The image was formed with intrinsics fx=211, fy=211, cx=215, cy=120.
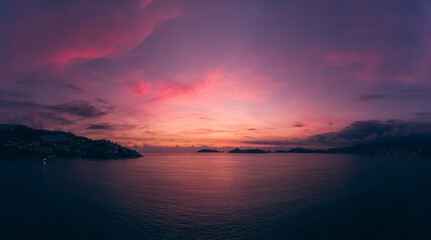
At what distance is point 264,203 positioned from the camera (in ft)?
160

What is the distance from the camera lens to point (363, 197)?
56.8 m

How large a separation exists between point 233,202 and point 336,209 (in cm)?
2211

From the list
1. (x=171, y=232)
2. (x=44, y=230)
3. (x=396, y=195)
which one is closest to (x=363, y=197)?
(x=396, y=195)

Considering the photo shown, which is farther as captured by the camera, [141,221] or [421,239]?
[141,221]

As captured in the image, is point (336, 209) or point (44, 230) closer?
point (44, 230)

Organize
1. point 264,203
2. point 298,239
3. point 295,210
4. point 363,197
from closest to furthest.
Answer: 1. point 298,239
2. point 295,210
3. point 264,203
4. point 363,197

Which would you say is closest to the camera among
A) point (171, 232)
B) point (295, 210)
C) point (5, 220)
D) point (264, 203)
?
point (171, 232)

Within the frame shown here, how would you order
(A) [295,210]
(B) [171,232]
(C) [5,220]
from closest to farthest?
(B) [171,232] < (C) [5,220] < (A) [295,210]

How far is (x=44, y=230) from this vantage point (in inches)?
1299

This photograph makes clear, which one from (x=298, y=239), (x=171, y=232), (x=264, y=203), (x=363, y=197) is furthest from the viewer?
(x=363, y=197)

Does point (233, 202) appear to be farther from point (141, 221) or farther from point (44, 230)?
point (44, 230)

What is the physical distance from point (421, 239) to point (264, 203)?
85.5 feet

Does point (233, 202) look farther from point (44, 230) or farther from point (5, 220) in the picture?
point (5, 220)

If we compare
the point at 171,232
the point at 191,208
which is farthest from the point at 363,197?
the point at 171,232
